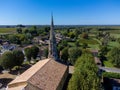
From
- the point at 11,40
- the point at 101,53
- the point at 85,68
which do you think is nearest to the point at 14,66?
the point at 85,68

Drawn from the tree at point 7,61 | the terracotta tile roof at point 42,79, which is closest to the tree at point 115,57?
the terracotta tile roof at point 42,79

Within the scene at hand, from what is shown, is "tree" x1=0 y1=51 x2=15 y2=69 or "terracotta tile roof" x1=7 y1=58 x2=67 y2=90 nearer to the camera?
"terracotta tile roof" x1=7 y1=58 x2=67 y2=90

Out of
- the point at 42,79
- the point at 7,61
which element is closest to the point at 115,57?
the point at 7,61

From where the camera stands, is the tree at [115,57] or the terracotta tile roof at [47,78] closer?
the terracotta tile roof at [47,78]

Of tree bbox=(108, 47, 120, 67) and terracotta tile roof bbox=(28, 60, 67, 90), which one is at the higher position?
terracotta tile roof bbox=(28, 60, 67, 90)

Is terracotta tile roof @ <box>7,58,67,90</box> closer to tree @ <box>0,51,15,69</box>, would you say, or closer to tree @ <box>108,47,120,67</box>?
tree @ <box>0,51,15,69</box>

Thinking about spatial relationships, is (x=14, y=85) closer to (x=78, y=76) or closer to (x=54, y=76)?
(x=54, y=76)

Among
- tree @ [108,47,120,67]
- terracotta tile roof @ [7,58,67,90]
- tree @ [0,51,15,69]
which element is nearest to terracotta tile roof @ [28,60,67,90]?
terracotta tile roof @ [7,58,67,90]

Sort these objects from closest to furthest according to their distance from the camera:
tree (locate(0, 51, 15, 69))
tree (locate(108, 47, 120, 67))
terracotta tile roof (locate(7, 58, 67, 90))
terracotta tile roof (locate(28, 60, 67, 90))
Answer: terracotta tile roof (locate(7, 58, 67, 90)), terracotta tile roof (locate(28, 60, 67, 90)), tree (locate(0, 51, 15, 69)), tree (locate(108, 47, 120, 67))

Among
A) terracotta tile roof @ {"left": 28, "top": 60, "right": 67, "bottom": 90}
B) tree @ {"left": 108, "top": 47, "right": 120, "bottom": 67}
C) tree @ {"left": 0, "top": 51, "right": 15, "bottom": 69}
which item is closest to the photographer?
terracotta tile roof @ {"left": 28, "top": 60, "right": 67, "bottom": 90}

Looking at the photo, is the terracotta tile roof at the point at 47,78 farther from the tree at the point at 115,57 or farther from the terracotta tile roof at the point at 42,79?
the tree at the point at 115,57

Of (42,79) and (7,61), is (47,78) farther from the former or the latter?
(7,61)
